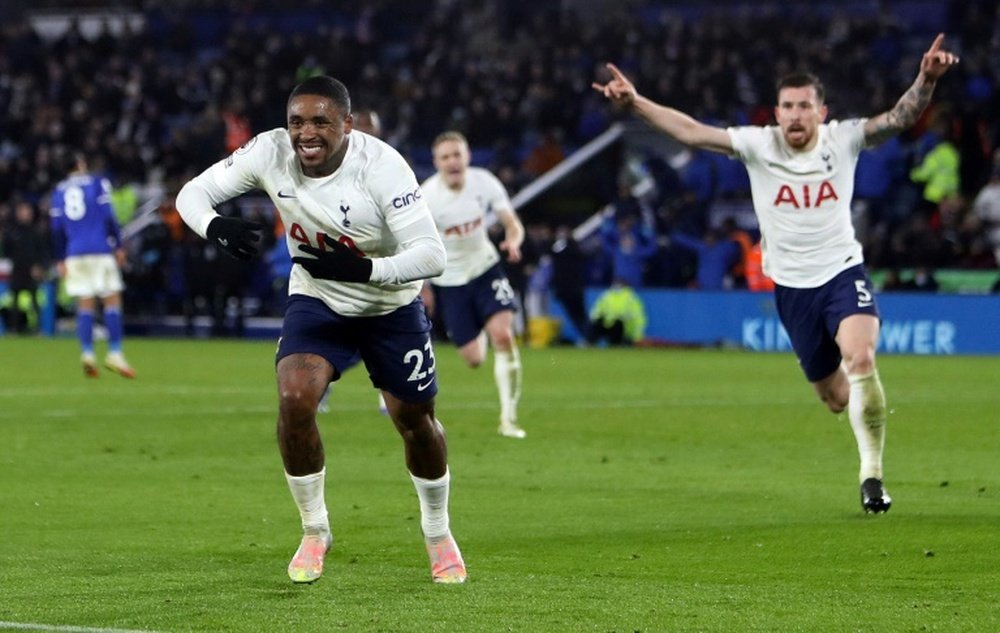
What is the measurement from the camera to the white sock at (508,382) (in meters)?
15.4

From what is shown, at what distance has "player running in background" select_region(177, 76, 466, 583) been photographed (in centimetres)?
780

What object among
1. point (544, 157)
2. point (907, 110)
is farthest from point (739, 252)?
point (907, 110)

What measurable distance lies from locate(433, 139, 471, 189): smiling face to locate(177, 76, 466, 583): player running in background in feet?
25.4

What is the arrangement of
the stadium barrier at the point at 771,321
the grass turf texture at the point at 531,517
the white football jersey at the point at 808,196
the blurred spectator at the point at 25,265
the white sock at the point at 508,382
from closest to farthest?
the grass turf texture at the point at 531,517 < the white football jersey at the point at 808,196 < the white sock at the point at 508,382 < the stadium barrier at the point at 771,321 < the blurred spectator at the point at 25,265

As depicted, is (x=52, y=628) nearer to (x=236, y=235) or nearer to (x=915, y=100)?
(x=236, y=235)

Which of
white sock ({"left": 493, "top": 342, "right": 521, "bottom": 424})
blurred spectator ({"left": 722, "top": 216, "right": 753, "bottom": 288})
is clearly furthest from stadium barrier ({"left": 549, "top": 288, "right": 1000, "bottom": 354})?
white sock ({"left": 493, "top": 342, "right": 521, "bottom": 424})

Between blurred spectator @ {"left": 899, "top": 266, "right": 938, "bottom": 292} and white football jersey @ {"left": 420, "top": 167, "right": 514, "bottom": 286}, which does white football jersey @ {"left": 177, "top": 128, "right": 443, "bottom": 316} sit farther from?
blurred spectator @ {"left": 899, "top": 266, "right": 938, "bottom": 292}

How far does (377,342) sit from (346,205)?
62 cm

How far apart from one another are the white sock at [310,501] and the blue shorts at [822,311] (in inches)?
152

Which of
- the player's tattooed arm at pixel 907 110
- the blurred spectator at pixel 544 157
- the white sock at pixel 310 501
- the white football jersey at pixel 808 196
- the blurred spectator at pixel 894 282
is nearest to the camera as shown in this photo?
the white sock at pixel 310 501

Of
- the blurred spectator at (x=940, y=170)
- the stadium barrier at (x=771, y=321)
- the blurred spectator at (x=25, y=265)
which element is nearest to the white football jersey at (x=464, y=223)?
the stadium barrier at (x=771, y=321)

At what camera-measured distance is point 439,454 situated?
819cm

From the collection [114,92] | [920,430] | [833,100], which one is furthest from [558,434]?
[114,92]

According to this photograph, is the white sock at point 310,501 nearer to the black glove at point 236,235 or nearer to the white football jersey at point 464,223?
the black glove at point 236,235
